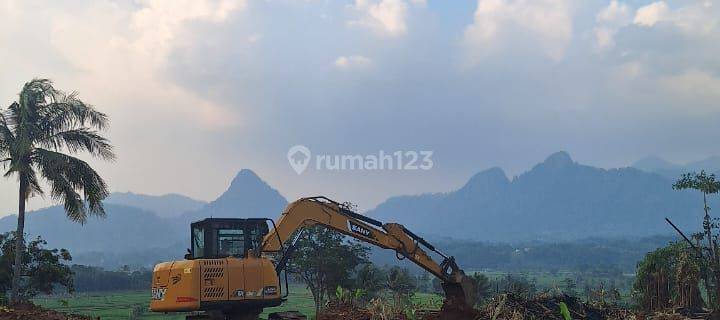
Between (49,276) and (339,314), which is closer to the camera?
(339,314)

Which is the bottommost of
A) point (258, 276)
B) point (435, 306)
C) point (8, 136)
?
point (435, 306)

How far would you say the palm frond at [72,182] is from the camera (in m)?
27.2

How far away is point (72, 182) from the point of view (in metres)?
27.8

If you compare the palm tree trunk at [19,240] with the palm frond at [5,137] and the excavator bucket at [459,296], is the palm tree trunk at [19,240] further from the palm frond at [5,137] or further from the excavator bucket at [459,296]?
the excavator bucket at [459,296]

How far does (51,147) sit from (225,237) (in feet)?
48.4

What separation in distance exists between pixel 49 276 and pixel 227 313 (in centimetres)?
1992

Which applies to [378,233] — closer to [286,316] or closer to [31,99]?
[286,316]

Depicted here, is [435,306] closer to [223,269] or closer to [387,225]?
[387,225]

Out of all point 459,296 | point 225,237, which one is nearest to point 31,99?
point 225,237

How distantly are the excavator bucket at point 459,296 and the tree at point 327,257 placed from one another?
23092 millimetres

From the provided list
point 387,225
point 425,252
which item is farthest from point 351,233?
point 425,252

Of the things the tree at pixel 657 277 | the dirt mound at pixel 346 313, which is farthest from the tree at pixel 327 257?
the dirt mound at pixel 346 313

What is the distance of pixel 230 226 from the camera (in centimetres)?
1669

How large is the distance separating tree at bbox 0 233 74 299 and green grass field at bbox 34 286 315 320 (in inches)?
945
